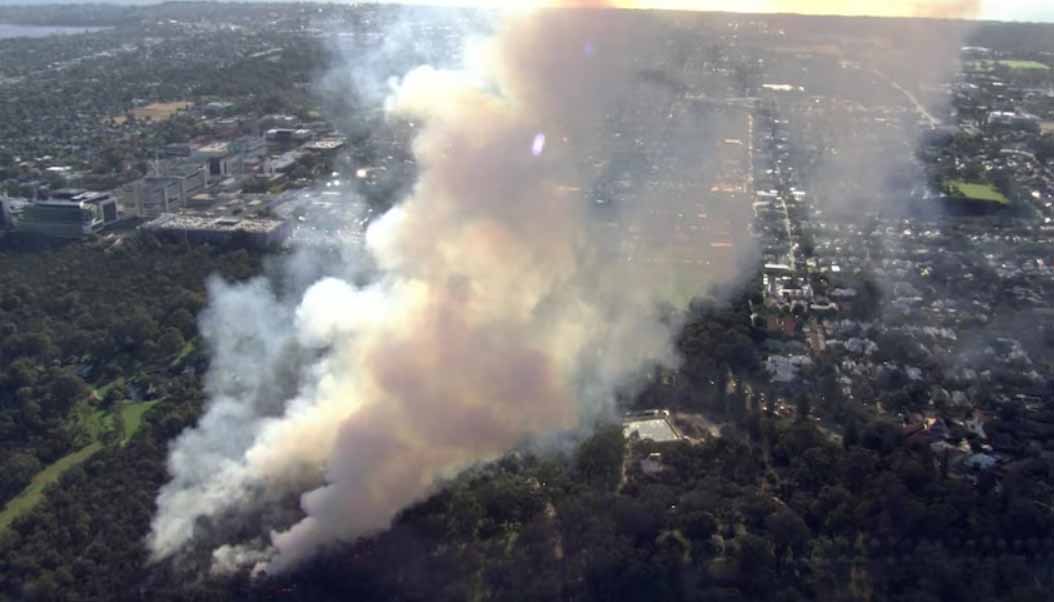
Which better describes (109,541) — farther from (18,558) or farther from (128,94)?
(128,94)

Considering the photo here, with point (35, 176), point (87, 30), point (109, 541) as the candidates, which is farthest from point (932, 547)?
point (87, 30)

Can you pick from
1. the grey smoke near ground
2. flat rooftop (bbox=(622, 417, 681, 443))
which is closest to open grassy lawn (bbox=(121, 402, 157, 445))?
the grey smoke near ground

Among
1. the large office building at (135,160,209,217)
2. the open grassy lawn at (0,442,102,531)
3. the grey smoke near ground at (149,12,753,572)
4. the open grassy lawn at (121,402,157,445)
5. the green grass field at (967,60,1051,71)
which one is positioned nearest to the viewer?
the grey smoke near ground at (149,12,753,572)

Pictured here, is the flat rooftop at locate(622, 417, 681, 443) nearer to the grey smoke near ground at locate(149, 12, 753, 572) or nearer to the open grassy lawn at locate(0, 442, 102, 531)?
the grey smoke near ground at locate(149, 12, 753, 572)

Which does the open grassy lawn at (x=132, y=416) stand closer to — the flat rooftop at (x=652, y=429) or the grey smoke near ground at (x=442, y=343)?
the grey smoke near ground at (x=442, y=343)

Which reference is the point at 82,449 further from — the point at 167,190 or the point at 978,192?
the point at 978,192

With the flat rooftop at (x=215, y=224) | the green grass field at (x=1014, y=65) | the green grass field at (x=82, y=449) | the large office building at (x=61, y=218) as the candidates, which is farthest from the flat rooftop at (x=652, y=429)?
the green grass field at (x=1014, y=65)
